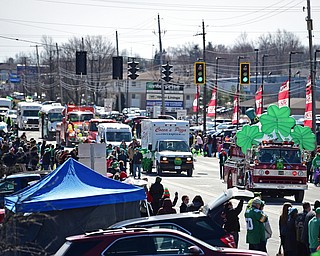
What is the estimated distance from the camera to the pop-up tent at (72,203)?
14.5 meters

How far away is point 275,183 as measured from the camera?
2802cm

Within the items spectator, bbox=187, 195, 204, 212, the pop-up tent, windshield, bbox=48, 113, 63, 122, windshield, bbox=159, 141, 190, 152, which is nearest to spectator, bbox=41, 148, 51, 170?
windshield, bbox=159, 141, 190, 152

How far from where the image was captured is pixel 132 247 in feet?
36.9

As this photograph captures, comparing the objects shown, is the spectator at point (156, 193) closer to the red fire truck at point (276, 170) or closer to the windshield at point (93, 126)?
the red fire truck at point (276, 170)

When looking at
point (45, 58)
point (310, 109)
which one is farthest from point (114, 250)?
point (45, 58)

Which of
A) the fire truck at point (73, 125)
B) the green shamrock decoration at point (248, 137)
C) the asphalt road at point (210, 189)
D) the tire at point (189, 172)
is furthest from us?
the fire truck at point (73, 125)

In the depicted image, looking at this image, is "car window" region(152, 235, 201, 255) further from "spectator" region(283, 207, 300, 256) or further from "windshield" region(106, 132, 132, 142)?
"windshield" region(106, 132, 132, 142)

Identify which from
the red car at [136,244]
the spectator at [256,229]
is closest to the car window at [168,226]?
the red car at [136,244]

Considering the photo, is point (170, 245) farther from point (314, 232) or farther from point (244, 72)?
point (244, 72)

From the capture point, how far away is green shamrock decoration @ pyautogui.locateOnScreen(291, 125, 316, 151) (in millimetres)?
28516

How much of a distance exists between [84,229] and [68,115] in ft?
162

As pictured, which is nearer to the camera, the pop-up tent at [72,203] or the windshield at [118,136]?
the pop-up tent at [72,203]

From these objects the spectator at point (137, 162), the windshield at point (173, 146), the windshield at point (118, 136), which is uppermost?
the windshield at point (118, 136)

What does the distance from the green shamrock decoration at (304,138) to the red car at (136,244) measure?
1721 centimetres
